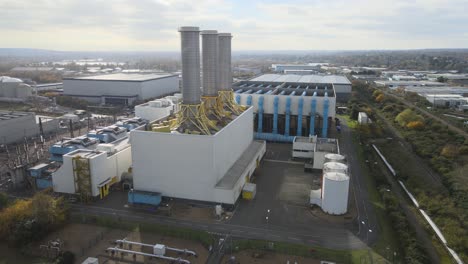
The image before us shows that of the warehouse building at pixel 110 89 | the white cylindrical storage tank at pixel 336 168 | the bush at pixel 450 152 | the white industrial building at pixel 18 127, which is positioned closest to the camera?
the white cylindrical storage tank at pixel 336 168

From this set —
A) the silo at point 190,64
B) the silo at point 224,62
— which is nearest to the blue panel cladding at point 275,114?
the silo at point 224,62

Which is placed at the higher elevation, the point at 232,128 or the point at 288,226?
the point at 232,128

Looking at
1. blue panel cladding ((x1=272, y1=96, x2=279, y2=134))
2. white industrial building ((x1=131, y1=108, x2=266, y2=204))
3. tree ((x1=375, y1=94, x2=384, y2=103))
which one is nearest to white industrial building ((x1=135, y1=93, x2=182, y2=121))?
blue panel cladding ((x1=272, y1=96, x2=279, y2=134))

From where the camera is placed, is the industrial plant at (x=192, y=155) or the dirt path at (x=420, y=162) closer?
the industrial plant at (x=192, y=155)

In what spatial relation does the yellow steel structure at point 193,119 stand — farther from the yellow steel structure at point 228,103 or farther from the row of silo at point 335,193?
the row of silo at point 335,193

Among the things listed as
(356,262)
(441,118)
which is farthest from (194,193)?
(441,118)

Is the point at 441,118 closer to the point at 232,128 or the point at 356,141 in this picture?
the point at 356,141

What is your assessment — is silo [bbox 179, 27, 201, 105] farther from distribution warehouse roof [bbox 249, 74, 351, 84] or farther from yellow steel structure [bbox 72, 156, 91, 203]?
distribution warehouse roof [bbox 249, 74, 351, 84]
